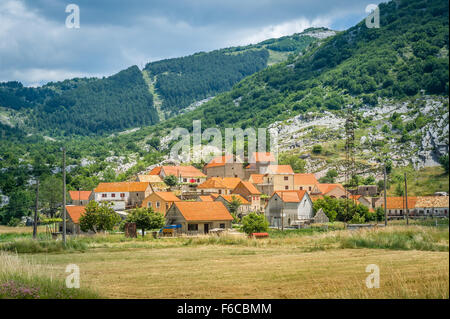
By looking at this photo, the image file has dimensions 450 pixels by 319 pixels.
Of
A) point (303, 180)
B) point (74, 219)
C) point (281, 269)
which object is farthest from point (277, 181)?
Answer: point (281, 269)

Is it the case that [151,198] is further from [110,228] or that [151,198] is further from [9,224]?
[9,224]

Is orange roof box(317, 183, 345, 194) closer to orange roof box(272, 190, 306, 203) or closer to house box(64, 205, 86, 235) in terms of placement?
orange roof box(272, 190, 306, 203)

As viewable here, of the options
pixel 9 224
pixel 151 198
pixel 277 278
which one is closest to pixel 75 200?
pixel 9 224

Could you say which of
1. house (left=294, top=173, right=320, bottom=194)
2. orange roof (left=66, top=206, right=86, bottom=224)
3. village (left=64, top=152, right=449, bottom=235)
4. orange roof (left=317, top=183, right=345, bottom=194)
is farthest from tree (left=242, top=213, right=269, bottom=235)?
house (left=294, top=173, right=320, bottom=194)

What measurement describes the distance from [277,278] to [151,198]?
2522 inches

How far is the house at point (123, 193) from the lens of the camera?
97000 millimetres

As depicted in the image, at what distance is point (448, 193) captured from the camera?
10.0 meters

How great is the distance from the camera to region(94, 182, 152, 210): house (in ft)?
318

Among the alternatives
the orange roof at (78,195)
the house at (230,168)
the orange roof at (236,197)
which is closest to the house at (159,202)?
the orange roof at (236,197)

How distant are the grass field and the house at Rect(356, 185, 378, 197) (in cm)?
6990

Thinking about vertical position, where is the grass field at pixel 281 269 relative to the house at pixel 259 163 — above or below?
below

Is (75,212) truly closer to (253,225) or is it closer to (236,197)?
(253,225)

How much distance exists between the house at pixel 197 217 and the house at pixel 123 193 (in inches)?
1496

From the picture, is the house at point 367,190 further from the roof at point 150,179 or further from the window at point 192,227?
the window at point 192,227
